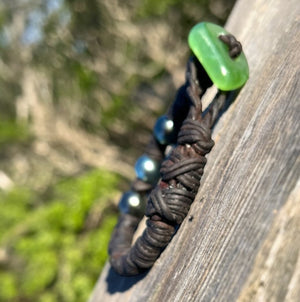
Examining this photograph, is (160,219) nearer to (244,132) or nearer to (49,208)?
(244,132)

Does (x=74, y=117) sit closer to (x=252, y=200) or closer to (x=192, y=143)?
(x=192, y=143)

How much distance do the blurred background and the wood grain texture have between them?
1564 millimetres

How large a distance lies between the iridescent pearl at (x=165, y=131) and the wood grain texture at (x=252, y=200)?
175 mm

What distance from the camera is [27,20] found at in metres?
3.71

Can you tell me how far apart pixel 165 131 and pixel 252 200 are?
47 centimetres

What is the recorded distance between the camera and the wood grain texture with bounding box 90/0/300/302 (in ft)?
1.51

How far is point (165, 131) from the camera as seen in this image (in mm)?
986

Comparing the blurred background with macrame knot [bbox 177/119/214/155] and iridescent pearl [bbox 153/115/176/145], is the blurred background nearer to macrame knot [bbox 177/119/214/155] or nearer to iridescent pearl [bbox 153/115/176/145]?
iridescent pearl [bbox 153/115/176/145]

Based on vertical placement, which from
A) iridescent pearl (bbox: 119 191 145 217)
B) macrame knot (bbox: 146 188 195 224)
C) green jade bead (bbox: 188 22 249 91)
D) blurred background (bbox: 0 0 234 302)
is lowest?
blurred background (bbox: 0 0 234 302)

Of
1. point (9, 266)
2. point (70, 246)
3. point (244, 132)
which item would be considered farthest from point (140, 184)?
point (9, 266)

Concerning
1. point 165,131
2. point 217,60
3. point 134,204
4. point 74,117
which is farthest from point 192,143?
point 74,117

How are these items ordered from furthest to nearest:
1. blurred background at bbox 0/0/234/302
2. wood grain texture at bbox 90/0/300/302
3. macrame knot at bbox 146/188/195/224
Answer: blurred background at bbox 0/0/234/302 < macrame knot at bbox 146/188/195/224 < wood grain texture at bbox 90/0/300/302

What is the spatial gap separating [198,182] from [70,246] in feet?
5.92

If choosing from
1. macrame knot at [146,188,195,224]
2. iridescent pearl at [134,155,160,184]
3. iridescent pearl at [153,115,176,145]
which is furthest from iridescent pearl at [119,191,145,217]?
macrame knot at [146,188,195,224]
